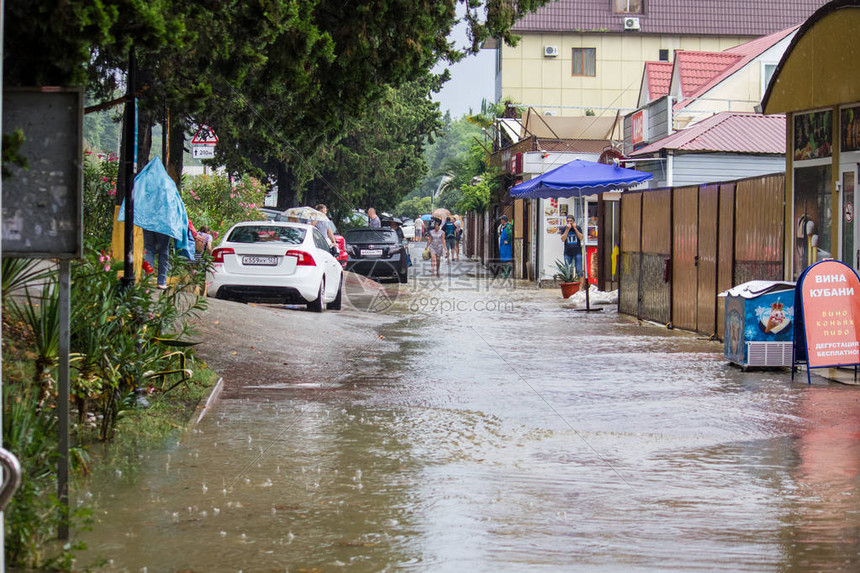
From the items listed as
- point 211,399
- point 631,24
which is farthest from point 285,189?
point 211,399

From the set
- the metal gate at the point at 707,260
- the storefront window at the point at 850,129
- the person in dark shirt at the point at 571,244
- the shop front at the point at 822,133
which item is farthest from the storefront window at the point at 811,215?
the person in dark shirt at the point at 571,244

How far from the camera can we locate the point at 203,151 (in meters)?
22.5

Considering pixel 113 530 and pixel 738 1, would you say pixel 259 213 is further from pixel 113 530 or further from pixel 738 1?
pixel 738 1

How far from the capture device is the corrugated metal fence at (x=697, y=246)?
14.3m

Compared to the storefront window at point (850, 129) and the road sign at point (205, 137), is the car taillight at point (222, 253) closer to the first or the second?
the road sign at point (205, 137)

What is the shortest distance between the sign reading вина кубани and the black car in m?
19.8

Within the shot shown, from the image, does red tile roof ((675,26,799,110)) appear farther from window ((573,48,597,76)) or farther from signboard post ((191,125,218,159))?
window ((573,48,597,76))

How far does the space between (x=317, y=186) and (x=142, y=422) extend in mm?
36507

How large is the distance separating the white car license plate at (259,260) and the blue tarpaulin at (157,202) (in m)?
3.61

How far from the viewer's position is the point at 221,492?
6457 mm

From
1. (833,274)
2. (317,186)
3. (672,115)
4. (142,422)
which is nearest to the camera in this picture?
(142,422)

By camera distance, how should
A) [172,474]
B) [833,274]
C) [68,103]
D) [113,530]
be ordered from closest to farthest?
[68,103] < [113,530] < [172,474] < [833,274]

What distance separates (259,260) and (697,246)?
715 centimetres

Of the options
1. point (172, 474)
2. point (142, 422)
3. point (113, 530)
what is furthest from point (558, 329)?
point (113, 530)
